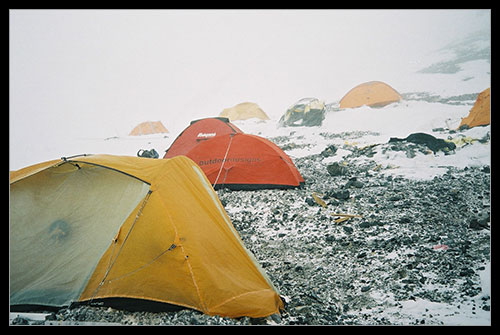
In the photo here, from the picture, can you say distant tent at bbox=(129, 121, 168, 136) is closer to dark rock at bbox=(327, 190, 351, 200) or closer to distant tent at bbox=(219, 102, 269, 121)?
distant tent at bbox=(219, 102, 269, 121)

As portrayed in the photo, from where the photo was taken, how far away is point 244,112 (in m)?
18.2

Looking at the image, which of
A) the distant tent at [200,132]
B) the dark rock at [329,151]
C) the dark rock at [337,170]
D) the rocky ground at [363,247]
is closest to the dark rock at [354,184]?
the rocky ground at [363,247]

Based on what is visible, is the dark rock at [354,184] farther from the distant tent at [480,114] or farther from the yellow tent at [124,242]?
the distant tent at [480,114]

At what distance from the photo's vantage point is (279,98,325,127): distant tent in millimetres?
14672

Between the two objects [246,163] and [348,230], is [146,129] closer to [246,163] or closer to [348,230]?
[246,163]

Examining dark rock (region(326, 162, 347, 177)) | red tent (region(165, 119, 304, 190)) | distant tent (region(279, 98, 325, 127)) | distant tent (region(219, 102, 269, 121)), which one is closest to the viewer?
red tent (region(165, 119, 304, 190))

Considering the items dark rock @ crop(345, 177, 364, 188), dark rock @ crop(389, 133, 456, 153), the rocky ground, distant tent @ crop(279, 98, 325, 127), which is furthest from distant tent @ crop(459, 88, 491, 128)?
distant tent @ crop(279, 98, 325, 127)

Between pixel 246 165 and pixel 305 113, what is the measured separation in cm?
913

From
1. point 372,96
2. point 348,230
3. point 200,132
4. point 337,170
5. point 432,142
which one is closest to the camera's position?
point 348,230

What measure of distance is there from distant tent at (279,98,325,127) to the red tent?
8565 mm

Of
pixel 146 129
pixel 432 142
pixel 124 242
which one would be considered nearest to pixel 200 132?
pixel 124 242
